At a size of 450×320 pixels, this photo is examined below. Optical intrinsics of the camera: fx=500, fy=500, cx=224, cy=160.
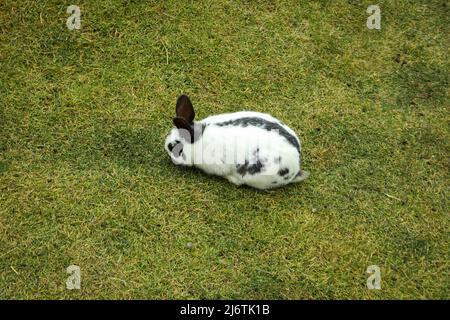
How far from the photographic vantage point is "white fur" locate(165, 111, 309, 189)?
314cm

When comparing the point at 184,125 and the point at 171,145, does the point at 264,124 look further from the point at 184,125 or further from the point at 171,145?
the point at 171,145

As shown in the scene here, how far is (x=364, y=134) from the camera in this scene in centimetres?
381

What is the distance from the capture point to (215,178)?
11.5 feet

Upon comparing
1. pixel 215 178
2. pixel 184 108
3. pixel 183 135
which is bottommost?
pixel 215 178

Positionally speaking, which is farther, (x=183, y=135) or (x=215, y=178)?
(x=215, y=178)

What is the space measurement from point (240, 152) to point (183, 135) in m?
0.41

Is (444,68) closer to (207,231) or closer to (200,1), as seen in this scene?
(200,1)

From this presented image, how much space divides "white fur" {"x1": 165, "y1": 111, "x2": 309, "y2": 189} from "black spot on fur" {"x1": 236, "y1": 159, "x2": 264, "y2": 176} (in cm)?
1

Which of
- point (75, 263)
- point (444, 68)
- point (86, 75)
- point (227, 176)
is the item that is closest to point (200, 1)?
point (86, 75)

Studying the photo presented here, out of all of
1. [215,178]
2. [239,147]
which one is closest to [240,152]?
[239,147]

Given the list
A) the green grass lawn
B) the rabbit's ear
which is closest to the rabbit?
the rabbit's ear

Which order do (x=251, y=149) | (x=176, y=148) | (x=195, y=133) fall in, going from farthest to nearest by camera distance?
(x=176, y=148), (x=195, y=133), (x=251, y=149)

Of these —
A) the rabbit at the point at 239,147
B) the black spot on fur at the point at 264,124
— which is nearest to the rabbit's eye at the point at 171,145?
the rabbit at the point at 239,147

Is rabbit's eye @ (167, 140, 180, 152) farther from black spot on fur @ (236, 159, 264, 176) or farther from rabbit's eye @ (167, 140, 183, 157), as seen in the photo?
black spot on fur @ (236, 159, 264, 176)
